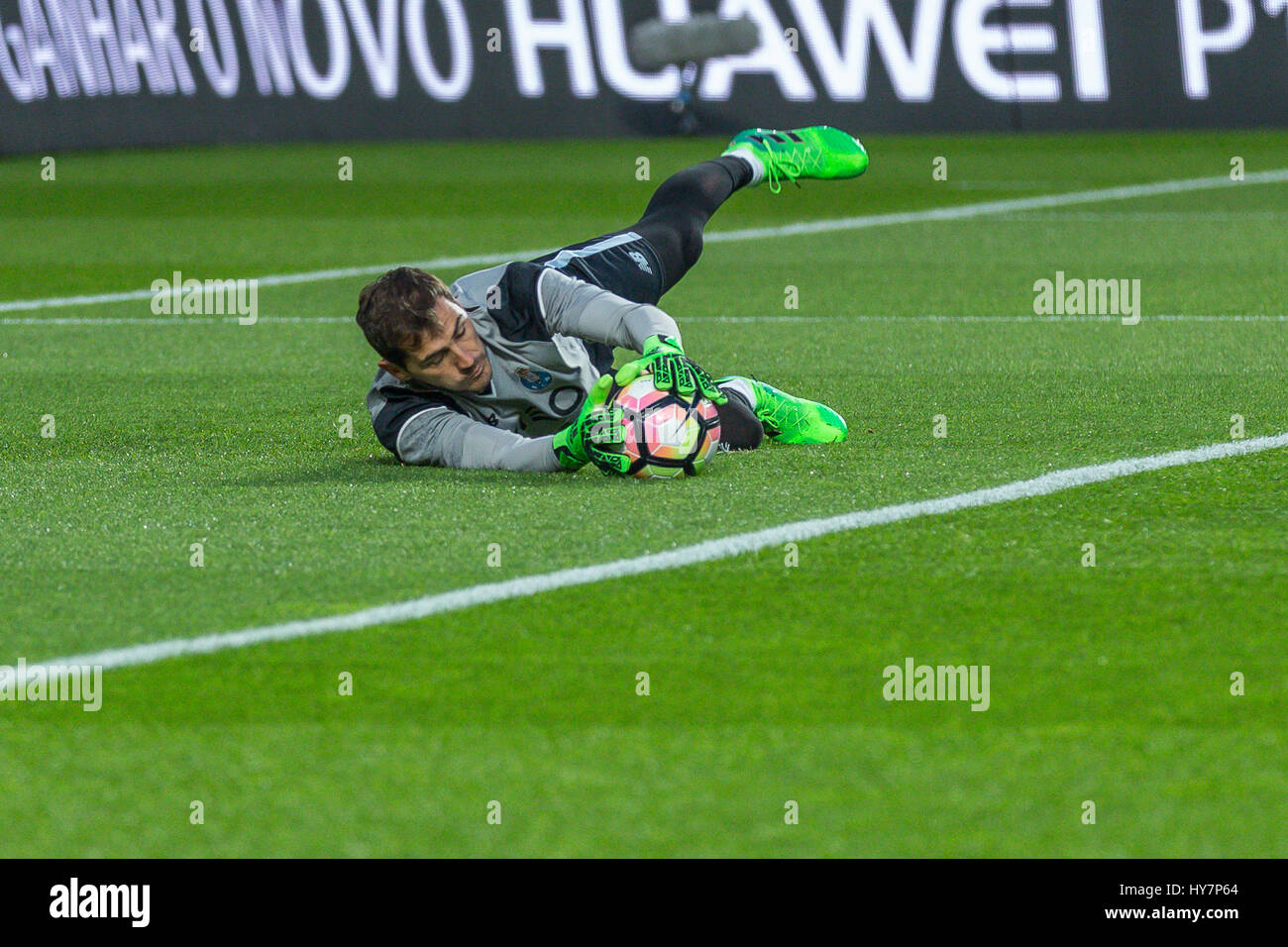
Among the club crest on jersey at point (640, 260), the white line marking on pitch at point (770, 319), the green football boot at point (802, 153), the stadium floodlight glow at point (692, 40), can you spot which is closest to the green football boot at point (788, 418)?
the club crest on jersey at point (640, 260)

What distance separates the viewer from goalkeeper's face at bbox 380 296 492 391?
20.0 ft

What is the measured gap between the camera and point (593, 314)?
618 cm

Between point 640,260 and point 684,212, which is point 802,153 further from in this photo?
point 640,260

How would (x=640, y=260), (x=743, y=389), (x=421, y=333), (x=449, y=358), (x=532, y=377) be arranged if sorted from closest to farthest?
(x=421, y=333), (x=449, y=358), (x=532, y=377), (x=743, y=389), (x=640, y=260)

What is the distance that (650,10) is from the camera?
A: 866 inches

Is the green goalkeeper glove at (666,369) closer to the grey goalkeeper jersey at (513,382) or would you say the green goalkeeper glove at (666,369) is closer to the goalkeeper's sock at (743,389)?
the grey goalkeeper jersey at (513,382)

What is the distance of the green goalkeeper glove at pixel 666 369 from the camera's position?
5.90 meters

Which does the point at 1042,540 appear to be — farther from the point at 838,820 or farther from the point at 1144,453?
the point at 838,820

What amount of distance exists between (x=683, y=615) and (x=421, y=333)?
1.78m

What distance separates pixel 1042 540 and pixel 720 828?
6.82 ft
